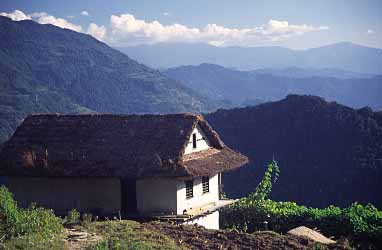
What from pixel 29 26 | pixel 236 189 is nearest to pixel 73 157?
pixel 236 189

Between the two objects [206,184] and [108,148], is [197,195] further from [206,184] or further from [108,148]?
[108,148]

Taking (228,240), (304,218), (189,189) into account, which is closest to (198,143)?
(189,189)

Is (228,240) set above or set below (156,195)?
below

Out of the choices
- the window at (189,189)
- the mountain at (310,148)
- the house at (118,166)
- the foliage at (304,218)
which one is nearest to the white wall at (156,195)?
the house at (118,166)

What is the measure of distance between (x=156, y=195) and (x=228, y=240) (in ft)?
16.9

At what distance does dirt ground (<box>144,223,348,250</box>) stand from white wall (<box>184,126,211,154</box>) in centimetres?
437

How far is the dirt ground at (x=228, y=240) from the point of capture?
14641 mm

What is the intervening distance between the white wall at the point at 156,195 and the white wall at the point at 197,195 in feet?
0.71

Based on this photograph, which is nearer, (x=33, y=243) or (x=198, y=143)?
(x=33, y=243)

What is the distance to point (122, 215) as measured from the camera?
19.9 meters

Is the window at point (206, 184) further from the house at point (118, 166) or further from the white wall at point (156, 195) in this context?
the white wall at point (156, 195)


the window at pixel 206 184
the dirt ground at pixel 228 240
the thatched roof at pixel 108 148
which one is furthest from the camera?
the window at pixel 206 184

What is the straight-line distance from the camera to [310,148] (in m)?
49.3

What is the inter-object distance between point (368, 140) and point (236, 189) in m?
11.6
